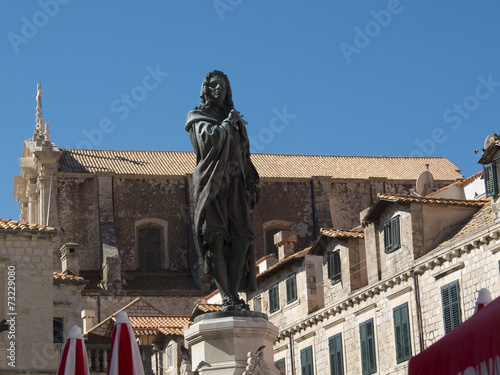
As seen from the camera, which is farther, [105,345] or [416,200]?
[105,345]

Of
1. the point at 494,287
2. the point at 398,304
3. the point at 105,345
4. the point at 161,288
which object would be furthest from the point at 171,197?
the point at 494,287

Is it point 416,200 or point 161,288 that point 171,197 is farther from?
point 416,200

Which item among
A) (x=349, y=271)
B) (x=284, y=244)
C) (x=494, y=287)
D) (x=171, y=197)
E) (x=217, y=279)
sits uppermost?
(x=171, y=197)

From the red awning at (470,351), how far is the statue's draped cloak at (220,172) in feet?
7.72

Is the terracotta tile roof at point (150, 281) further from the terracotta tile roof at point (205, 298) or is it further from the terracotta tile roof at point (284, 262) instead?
the terracotta tile roof at point (284, 262)

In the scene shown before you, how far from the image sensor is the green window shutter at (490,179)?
27002 millimetres

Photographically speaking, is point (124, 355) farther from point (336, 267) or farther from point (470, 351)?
point (336, 267)

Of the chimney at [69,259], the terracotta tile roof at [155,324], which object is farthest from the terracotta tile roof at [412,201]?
the chimney at [69,259]

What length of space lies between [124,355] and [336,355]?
2382cm

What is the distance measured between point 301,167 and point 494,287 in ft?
102

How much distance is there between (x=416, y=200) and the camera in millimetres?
29000

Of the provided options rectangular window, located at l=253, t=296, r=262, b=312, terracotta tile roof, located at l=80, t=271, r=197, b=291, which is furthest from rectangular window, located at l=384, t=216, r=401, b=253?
terracotta tile roof, located at l=80, t=271, r=197, b=291

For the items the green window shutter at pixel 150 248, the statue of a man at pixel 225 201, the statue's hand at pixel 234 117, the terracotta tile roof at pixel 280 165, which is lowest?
the statue of a man at pixel 225 201

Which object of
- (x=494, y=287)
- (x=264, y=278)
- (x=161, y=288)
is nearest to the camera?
(x=494, y=287)
